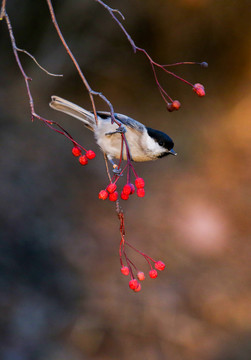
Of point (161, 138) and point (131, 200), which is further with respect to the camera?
point (131, 200)

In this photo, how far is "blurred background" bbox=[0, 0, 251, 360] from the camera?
10.4 ft

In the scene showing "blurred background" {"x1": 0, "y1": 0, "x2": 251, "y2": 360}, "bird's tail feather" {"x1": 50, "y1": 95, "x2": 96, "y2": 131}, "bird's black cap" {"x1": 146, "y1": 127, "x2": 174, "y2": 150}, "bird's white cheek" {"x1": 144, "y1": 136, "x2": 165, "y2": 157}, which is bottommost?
"blurred background" {"x1": 0, "y1": 0, "x2": 251, "y2": 360}

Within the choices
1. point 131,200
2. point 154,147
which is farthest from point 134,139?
point 131,200

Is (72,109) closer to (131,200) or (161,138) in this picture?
(161,138)

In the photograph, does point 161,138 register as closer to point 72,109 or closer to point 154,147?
point 154,147

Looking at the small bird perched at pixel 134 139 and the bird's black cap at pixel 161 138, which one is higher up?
the bird's black cap at pixel 161 138

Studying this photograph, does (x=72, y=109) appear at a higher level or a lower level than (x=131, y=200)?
higher

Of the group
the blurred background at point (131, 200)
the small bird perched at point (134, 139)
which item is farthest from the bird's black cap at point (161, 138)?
the blurred background at point (131, 200)

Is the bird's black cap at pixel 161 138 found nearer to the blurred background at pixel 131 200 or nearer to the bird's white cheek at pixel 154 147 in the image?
the bird's white cheek at pixel 154 147

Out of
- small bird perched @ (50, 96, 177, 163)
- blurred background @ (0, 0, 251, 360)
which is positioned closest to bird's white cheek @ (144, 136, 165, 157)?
small bird perched @ (50, 96, 177, 163)

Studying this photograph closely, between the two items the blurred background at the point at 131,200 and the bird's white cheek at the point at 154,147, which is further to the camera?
the blurred background at the point at 131,200

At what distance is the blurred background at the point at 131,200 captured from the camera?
3.16 metres

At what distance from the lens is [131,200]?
14.1 ft

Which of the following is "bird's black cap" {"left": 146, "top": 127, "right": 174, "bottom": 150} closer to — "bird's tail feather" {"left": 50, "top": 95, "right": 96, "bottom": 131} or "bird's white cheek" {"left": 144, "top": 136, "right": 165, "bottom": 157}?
"bird's white cheek" {"left": 144, "top": 136, "right": 165, "bottom": 157}
